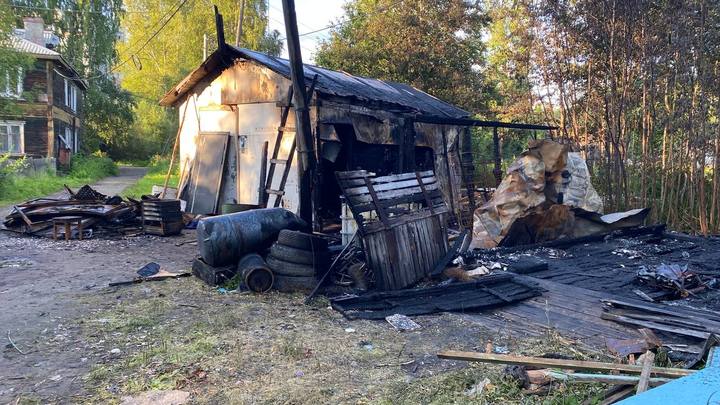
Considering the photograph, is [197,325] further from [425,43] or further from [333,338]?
[425,43]

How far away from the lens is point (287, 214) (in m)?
7.31

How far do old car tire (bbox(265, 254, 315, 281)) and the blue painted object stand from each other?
15.8ft

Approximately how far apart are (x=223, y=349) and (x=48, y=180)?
1822 centimetres

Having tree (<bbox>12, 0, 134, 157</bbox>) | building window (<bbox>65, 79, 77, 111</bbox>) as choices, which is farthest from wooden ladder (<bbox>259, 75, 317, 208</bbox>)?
tree (<bbox>12, 0, 134, 157</bbox>)

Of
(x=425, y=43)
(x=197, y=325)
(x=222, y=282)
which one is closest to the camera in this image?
(x=197, y=325)

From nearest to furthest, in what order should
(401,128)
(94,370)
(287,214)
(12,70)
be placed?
1. (94,370)
2. (287,214)
3. (401,128)
4. (12,70)

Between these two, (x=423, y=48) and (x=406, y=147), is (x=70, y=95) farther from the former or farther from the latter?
(x=406, y=147)

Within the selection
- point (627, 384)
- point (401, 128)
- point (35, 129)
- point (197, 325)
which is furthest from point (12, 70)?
point (627, 384)

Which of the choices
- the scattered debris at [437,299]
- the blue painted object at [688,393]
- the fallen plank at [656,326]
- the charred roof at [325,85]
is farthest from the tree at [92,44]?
the blue painted object at [688,393]

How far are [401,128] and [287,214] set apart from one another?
441 centimetres

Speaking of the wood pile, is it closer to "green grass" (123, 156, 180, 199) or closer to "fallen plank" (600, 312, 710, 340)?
"green grass" (123, 156, 180, 199)

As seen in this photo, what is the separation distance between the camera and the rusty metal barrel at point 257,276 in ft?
21.0

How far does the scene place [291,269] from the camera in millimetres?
6535

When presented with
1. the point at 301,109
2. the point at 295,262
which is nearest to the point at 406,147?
the point at 301,109
